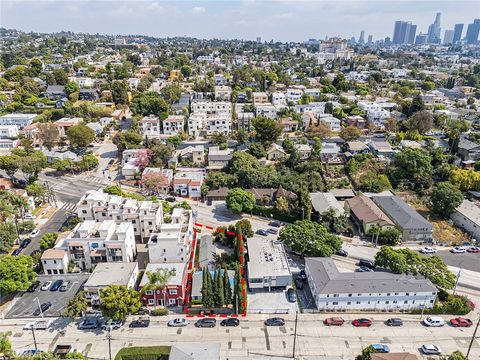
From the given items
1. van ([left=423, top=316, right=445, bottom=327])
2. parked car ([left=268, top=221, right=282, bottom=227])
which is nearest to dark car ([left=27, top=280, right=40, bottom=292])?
parked car ([left=268, top=221, right=282, bottom=227])

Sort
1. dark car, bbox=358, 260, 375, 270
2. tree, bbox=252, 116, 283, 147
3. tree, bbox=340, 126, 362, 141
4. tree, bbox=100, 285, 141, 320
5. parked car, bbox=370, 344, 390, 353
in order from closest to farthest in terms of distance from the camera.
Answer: parked car, bbox=370, 344, 390, 353
tree, bbox=100, 285, 141, 320
dark car, bbox=358, 260, 375, 270
tree, bbox=252, 116, 283, 147
tree, bbox=340, 126, 362, 141

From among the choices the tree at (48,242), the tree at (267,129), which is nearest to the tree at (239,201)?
the tree at (267,129)

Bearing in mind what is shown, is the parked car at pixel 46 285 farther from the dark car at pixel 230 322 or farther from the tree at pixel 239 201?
the tree at pixel 239 201

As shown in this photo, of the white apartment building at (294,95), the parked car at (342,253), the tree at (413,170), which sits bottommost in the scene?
the parked car at (342,253)

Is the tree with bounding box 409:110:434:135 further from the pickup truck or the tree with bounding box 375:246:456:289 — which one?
the pickup truck

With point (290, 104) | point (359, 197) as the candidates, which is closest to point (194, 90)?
point (290, 104)

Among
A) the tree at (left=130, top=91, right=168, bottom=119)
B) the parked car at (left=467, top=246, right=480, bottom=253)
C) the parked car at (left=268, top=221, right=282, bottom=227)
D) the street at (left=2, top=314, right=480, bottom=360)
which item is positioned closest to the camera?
the street at (left=2, top=314, right=480, bottom=360)

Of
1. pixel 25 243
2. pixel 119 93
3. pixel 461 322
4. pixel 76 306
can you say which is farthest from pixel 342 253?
pixel 119 93
